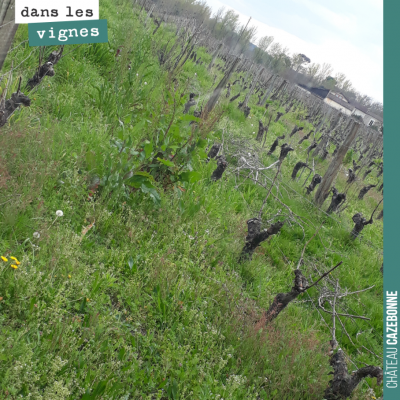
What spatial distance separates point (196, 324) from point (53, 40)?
3437mm

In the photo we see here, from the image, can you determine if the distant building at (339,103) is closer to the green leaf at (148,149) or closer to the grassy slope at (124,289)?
the grassy slope at (124,289)

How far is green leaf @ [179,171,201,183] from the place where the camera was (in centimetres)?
359

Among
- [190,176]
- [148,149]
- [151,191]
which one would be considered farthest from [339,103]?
[151,191]

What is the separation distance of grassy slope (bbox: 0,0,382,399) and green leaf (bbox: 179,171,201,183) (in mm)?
238

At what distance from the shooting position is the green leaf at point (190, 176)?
359 centimetres

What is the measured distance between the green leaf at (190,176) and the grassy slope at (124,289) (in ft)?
0.78

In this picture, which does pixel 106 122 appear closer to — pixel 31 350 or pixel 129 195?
pixel 129 195

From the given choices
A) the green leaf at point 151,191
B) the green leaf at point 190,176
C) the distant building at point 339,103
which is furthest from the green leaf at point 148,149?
the distant building at point 339,103

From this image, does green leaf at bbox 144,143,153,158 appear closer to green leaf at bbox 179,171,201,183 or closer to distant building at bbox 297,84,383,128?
green leaf at bbox 179,171,201,183

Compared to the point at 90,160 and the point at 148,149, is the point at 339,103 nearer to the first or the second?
the point at 148,149

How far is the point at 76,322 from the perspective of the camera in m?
1.92

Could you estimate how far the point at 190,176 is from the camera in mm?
3611

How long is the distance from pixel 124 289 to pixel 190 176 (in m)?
1.62

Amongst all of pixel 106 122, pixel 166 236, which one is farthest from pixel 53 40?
pixel 166 236
